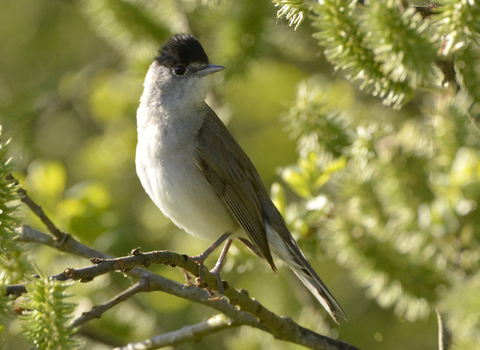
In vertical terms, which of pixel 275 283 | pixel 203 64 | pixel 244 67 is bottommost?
pixel 275 283

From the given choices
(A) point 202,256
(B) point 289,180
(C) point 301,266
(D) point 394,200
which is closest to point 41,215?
(A) point 202,256

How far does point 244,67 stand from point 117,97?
126 cm

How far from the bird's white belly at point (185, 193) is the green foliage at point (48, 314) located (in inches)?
49.4

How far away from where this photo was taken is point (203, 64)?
10.2 feet

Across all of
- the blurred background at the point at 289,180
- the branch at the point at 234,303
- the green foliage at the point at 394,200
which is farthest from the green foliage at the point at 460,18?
the branch at the point at 234,303

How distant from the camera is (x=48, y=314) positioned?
1.52m

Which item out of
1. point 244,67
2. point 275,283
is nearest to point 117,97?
point 244,67

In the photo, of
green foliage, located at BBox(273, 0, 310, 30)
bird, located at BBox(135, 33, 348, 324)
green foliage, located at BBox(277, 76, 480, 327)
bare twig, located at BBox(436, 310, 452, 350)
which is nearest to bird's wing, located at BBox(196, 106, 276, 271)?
bird, located at BBox(135, 33, 348, 324)

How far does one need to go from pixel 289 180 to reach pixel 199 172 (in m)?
0.50

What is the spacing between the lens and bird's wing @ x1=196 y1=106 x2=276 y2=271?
2.85 meters

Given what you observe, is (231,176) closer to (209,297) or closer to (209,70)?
(209,70)

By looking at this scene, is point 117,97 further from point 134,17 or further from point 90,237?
point 90,237

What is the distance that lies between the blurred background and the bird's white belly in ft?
0.69

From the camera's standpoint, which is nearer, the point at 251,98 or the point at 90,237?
the point at 90,237
